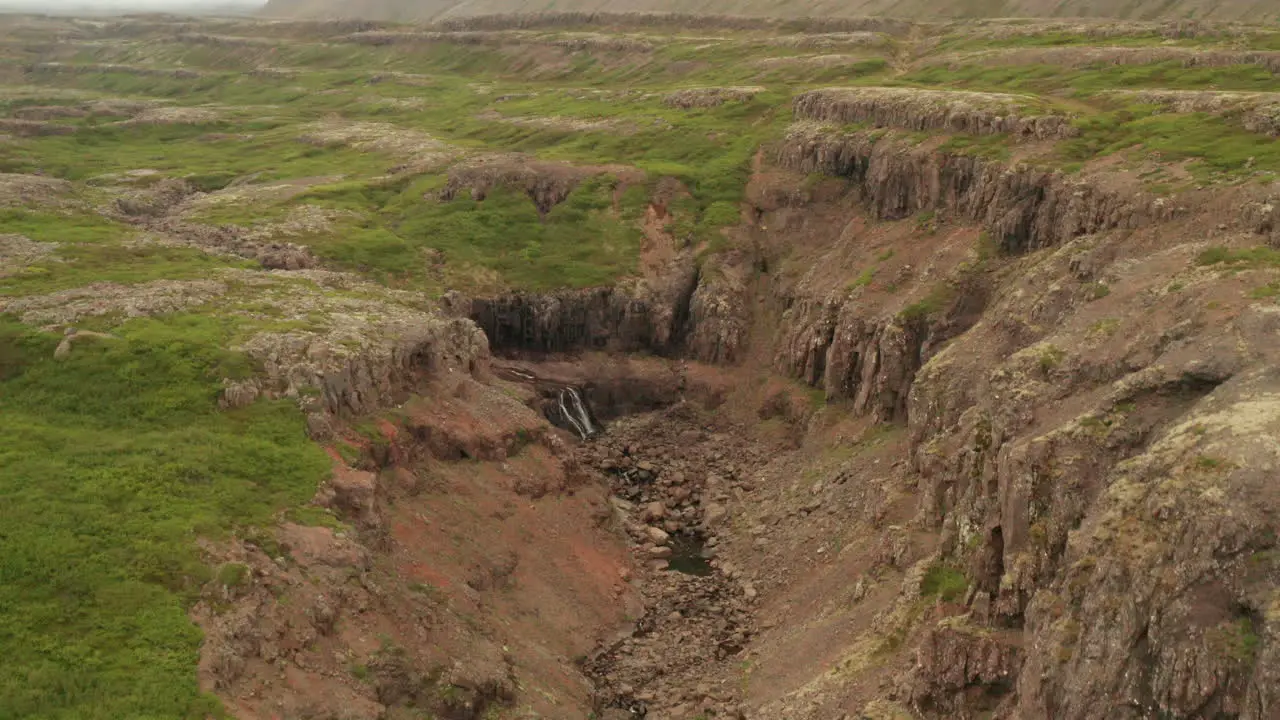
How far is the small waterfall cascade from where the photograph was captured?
89.5 metres

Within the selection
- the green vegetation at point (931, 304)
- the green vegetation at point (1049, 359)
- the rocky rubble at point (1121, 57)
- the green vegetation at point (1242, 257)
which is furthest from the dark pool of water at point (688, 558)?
the rocky rubble at point (1121, 57)

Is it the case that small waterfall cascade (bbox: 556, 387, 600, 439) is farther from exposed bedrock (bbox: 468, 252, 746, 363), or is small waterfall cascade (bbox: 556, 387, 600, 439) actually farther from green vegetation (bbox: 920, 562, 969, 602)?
green vegetation (bbox: 920, 562, 969, 602)

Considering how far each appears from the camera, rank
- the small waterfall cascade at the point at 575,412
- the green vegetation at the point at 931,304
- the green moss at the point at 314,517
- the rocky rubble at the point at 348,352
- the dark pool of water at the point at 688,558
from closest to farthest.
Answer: the green moss at the point at 314,517 < the rocky rubble at the point at 348,352 < the dark pool of water at the point at 688,558 < the green vegetation at the point at 931,304 < the small waterfall cascade at the point at 575,412

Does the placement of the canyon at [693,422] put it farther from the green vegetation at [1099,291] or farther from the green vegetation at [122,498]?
the green vegetation at [1099,291]

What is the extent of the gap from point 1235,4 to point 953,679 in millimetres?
193591

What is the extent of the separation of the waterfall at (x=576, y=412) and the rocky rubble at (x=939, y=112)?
1705 inches

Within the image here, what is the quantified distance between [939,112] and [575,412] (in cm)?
4571

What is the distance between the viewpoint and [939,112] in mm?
90500

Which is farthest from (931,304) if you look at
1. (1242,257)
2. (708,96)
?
(708,96)

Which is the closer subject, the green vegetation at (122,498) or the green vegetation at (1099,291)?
the green vegetation at (122,498)

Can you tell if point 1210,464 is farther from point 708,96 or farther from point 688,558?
point 708,96

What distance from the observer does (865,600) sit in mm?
51594

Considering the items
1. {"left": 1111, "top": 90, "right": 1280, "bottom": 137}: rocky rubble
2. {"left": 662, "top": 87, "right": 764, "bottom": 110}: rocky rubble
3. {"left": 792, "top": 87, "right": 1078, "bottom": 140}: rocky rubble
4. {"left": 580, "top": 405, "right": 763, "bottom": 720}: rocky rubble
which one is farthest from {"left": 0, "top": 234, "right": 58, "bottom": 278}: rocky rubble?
{"left": 1111, "top": 90, "right": 1280, "bottom": 137}: rocky rubble

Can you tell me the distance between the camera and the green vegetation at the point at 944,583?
4306 cm
